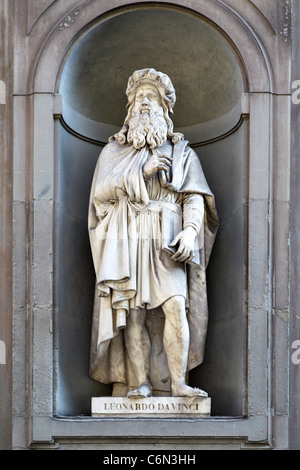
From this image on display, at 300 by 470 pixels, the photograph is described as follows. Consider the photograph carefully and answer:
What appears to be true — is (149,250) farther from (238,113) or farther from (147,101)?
(238,113)

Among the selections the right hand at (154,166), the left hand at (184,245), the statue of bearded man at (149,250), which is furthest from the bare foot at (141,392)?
the right hand at (154,166)

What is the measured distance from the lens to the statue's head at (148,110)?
15133 millimetres

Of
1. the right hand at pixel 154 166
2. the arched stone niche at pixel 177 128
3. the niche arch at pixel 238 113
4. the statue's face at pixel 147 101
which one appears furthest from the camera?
the statue's face at pixel 147 101

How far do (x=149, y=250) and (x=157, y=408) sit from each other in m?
1.40

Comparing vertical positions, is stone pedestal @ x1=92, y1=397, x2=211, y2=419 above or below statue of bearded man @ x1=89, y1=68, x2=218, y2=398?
below

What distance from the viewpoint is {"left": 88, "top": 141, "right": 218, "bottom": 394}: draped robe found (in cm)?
1471

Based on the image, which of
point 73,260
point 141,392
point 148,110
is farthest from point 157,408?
point 148,110

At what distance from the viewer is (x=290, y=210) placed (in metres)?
15.0

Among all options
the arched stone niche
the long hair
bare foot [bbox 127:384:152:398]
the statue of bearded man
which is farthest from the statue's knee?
the long hair

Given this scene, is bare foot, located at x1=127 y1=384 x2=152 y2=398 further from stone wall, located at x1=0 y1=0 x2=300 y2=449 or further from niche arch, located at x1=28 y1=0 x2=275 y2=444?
niche arch, located at x1=28 y1=0 x2=275 y2=444

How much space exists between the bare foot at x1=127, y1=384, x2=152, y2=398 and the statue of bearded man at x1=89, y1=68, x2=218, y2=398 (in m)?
0.01

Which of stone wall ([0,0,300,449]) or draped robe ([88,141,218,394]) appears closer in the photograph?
stone wall ([0,0,300,449])

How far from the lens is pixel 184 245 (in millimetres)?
14656

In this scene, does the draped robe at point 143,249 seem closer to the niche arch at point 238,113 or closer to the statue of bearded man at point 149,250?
the statue of bearded man at point 149,250
